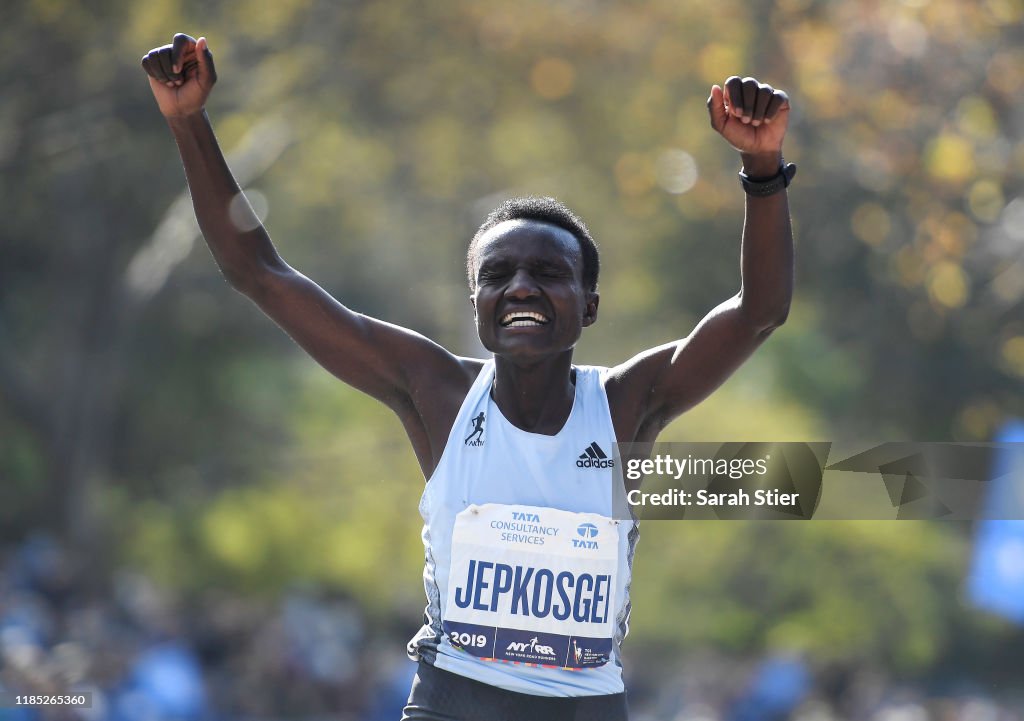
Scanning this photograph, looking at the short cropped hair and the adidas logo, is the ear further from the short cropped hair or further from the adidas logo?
the adidas logo

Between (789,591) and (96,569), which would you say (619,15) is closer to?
(789,591)

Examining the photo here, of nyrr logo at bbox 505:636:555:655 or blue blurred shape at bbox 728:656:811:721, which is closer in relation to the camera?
nyrr logo at bbox 505:636:555:655

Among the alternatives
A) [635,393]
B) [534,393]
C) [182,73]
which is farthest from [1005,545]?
[182,73]

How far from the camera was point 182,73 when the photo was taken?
3.47m

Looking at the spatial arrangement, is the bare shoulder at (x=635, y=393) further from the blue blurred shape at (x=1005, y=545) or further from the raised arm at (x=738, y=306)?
the blue blurred shape at (x=1005, y=545)

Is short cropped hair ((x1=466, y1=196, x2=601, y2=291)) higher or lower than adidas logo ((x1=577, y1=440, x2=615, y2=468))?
higher

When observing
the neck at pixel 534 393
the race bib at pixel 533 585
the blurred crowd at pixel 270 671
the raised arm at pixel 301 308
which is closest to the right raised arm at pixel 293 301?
the raised arm at pixel 301 308

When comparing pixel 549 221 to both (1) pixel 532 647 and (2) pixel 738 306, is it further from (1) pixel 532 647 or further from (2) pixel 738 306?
(1) pixel 532 647

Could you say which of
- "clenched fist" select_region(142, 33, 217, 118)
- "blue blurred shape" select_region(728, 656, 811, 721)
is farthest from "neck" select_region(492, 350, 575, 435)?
"blue blurred shape" select_region(728, 656, 811, 721)

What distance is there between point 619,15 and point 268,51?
11.1 ft

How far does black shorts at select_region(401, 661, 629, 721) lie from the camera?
329cm

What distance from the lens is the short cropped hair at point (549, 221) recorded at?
3.57m

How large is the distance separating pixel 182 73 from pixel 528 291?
999 mm

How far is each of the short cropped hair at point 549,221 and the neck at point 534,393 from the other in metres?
0.22
